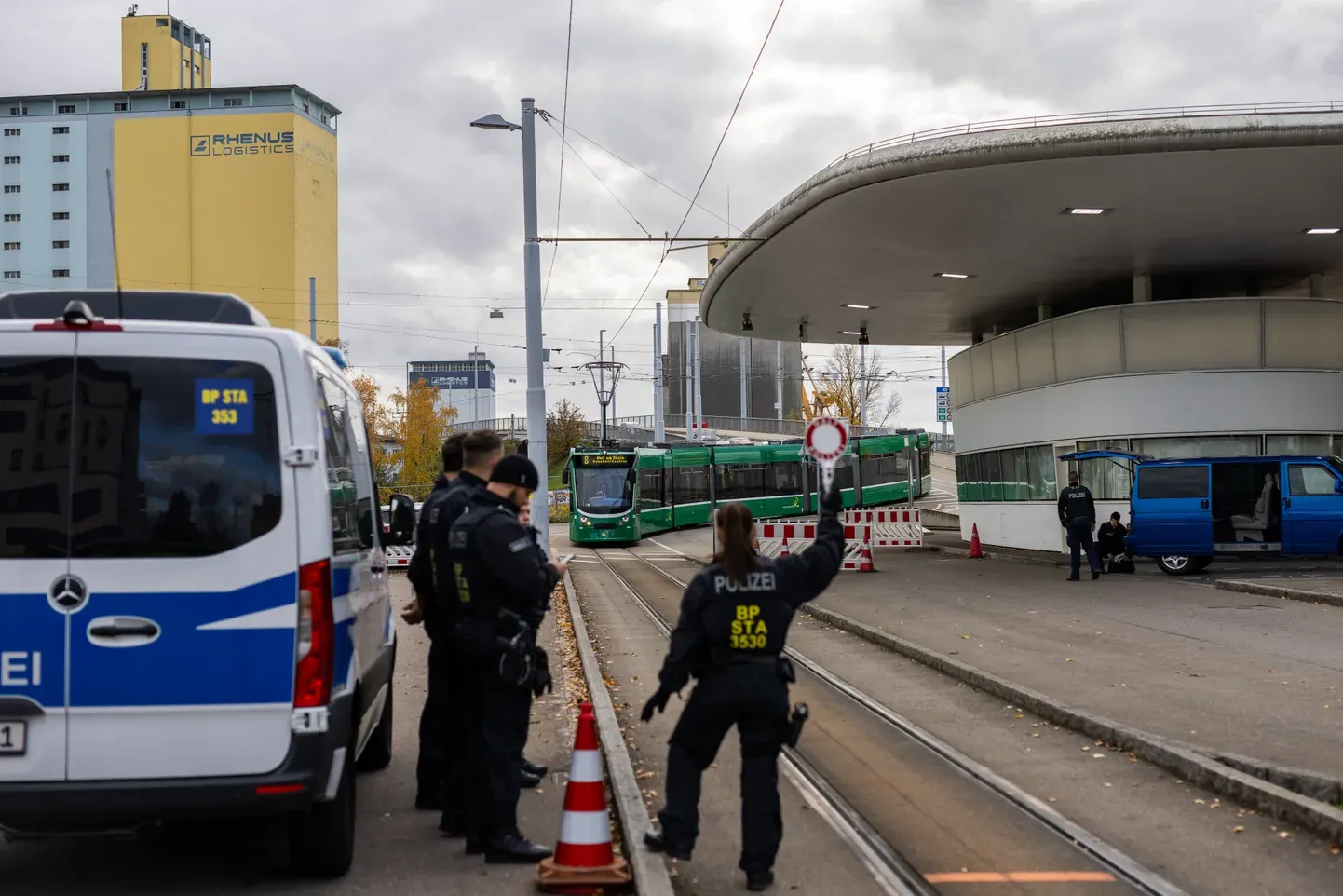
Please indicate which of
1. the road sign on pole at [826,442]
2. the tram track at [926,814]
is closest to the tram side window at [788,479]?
the tram track at [926,814]

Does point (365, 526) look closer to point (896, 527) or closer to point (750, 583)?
point (750, 583)

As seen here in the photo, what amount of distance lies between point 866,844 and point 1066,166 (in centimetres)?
1604

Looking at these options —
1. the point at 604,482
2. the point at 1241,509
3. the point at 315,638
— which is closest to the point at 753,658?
the point at 315,638

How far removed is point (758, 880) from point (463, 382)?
12179 centimetres

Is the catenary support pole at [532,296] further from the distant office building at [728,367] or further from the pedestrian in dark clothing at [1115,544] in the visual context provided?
the distant office building at [728,367]

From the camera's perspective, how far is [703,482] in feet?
151

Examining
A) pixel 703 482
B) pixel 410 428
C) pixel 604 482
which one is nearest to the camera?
pixel 604 482

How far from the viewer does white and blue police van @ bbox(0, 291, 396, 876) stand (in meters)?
4.97

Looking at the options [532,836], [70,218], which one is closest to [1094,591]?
[532,836]

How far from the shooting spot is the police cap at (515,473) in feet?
20.2

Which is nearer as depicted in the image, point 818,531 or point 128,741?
point 128,741

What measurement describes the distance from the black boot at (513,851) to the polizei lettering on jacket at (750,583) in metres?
1.60

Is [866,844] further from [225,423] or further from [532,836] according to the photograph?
[225,423]

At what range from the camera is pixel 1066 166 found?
2052 cm
